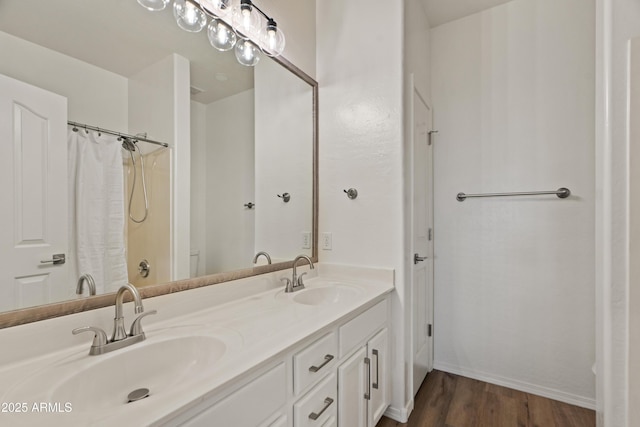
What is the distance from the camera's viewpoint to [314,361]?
1.07m

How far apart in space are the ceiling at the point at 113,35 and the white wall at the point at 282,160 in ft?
1.16

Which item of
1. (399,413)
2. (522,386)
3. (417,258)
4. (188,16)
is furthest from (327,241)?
(522,386)

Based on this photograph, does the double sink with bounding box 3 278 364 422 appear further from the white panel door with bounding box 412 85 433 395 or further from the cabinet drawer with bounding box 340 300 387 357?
the white panel door with bounding box 412 85 433 395

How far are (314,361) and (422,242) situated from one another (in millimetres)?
1282

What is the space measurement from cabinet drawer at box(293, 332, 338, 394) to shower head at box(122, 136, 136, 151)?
3.16ft

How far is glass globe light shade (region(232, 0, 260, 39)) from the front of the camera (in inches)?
58.0

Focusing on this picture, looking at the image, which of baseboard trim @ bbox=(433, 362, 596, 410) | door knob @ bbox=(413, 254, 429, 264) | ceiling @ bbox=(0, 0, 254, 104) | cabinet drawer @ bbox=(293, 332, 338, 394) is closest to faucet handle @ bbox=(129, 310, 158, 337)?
cabinet drawer @ bbox=(293, 332, 338, 394)

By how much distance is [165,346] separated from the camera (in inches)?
37.8

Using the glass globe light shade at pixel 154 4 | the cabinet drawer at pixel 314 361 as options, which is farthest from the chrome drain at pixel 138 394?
the glass globe light shade at pixel 154 4

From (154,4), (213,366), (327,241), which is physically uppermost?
(154,4)

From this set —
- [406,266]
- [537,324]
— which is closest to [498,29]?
[406,266]

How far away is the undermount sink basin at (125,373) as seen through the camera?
0.71 m

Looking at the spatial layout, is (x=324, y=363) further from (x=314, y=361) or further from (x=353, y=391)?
(x=353, y=391)

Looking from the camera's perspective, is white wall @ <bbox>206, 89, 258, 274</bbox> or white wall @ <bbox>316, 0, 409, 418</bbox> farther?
white wall @ <bbox>316, 0, 409, 418</bbox>
